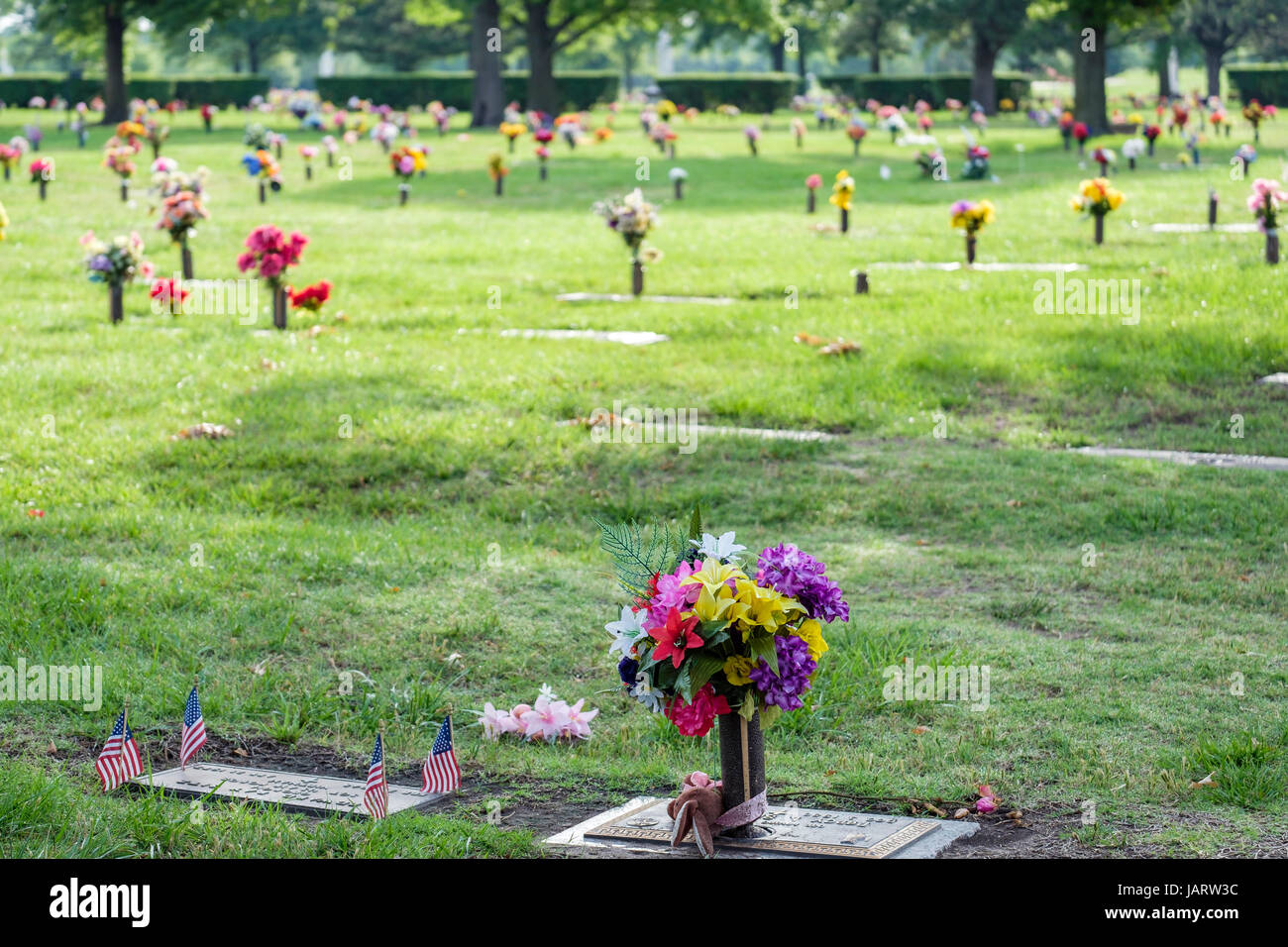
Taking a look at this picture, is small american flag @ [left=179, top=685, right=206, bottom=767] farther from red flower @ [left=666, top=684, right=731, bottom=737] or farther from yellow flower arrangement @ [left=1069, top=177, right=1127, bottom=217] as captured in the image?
yellow flower arrangement @ [left=1069, top=177, right=1127, bottom=217]

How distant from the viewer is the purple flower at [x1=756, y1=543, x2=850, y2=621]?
172 inches

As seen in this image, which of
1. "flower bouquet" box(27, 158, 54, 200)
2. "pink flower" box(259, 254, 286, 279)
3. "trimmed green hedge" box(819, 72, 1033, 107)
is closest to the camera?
"pink flower" box(259, 254, 286, 279)

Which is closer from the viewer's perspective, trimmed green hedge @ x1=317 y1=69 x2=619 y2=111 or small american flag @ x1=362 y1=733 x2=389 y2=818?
small american flag @ x1=362 y1=733 x2=389 y2=818

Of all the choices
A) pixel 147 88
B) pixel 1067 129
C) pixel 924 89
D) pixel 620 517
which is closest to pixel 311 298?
pixel 620 517

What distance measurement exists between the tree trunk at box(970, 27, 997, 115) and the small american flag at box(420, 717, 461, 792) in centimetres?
5353

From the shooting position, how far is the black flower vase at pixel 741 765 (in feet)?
14.8

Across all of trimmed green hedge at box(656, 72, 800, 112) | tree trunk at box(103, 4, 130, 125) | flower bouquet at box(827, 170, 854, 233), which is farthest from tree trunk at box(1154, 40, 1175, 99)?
flower bouquet at box(827, 170, 854, 233)

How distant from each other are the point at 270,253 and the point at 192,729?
9.30 metres

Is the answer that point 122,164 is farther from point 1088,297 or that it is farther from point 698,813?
point 698,813

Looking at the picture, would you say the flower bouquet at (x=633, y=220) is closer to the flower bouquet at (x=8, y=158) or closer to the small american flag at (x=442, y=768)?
the small american flag at (x=442, y=768)

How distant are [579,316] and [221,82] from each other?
4773 centimetres

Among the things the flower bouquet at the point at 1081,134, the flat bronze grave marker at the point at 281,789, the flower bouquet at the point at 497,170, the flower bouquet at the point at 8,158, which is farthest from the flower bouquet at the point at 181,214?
the flower bouquet at the point at 1081,134

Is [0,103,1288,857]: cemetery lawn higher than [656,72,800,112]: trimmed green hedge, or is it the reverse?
[656,72,800,112]: trimmed green hedge

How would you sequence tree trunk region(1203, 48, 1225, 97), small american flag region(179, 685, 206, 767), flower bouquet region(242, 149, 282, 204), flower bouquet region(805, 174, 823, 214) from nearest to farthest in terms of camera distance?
small american flag region(179, 685, 206, 767)
flower bouquet region(805, 174, 823, 214)
flower bouquet region(242, 149, 282, 204)
tree trunk region(1203, 48, 1225, 97)
